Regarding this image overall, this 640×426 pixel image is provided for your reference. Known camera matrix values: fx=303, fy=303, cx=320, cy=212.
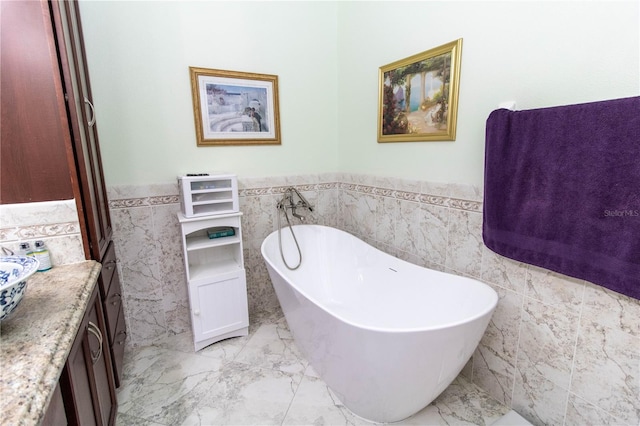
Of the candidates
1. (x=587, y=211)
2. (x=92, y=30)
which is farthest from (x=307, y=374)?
(x=92, y=30)

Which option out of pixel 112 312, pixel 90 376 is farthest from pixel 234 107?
pixel 90 376

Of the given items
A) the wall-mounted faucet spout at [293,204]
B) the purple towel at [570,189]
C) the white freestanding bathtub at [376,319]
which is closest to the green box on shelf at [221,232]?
the white freestanding bathtub at [376,319]

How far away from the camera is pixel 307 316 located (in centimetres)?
157

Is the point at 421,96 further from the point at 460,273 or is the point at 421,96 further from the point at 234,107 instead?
the point at 234,107

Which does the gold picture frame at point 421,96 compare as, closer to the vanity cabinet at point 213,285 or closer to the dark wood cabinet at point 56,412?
the vanity cabinet at point 213,285

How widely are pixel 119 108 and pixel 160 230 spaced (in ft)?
2.70

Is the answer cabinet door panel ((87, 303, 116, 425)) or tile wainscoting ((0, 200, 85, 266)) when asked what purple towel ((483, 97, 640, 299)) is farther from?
tile wainscoting ((0, 200, 85, 266))

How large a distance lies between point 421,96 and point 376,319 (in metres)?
1.43

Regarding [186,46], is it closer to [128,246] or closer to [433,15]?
[128,246]

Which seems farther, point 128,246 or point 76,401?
point 128,246

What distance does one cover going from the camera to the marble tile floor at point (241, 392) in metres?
1.54

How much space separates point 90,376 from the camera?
3.42 ft

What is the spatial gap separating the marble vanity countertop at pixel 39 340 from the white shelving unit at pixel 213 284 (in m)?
0.82

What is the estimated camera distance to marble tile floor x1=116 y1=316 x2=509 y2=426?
1.54 m
